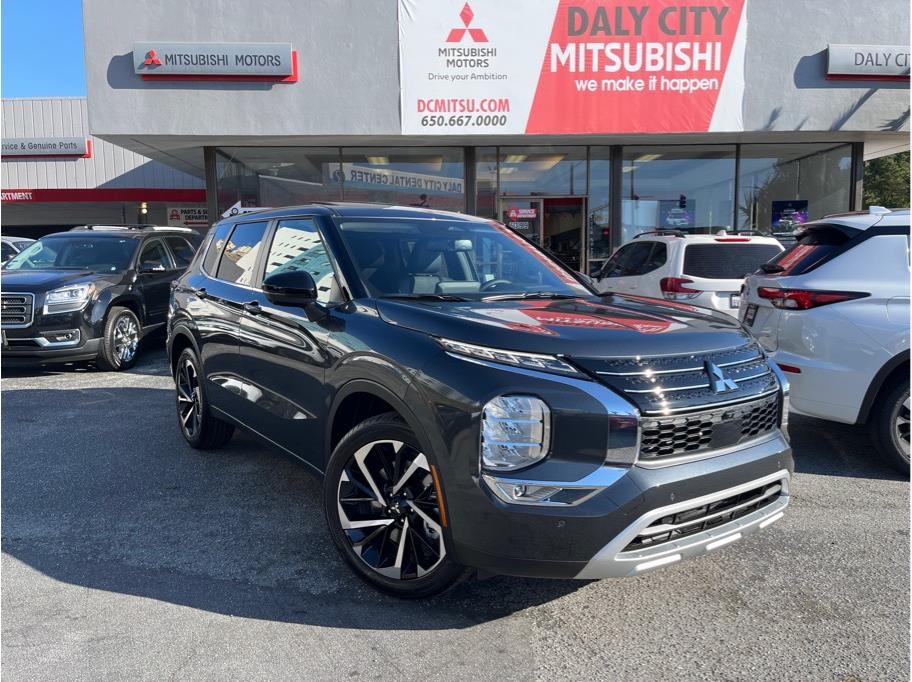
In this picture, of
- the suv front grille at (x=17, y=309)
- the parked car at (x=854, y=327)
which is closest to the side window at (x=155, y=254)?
the suv front grille at (x=17, y=309)

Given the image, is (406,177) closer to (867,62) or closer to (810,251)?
(867,62)

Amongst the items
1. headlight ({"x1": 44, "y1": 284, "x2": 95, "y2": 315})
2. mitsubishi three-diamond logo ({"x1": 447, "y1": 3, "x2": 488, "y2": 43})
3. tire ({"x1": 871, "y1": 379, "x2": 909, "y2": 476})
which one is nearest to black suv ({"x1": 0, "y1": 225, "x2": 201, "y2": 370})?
headlight ({"x1": 44, "y1": 284, "x2": 95, "y2": 315})

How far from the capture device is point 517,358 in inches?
104

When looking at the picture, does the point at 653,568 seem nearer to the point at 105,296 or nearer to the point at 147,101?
the point at 105,296

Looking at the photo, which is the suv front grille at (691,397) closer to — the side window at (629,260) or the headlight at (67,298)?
the side window at (629,260)

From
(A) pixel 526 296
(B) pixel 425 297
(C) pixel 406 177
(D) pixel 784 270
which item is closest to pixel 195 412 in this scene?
(B) pixel 425 297

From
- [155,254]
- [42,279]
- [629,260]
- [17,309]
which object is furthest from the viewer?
[155,254]

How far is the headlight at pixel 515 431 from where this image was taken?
252 cm

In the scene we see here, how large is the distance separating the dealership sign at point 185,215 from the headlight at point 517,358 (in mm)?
23484

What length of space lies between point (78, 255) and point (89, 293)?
4.39 ft

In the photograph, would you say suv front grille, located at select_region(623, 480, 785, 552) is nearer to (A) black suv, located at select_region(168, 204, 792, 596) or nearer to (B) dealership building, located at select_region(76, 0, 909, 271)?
(A) black suv, located at select_region(168, 204, 792, 596)

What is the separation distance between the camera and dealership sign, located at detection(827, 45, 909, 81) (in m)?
11.9

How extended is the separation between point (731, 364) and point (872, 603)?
1.28m

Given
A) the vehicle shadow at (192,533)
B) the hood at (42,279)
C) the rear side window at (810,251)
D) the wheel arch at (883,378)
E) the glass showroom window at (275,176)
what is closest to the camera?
the vehicle shadow at (192,533)
